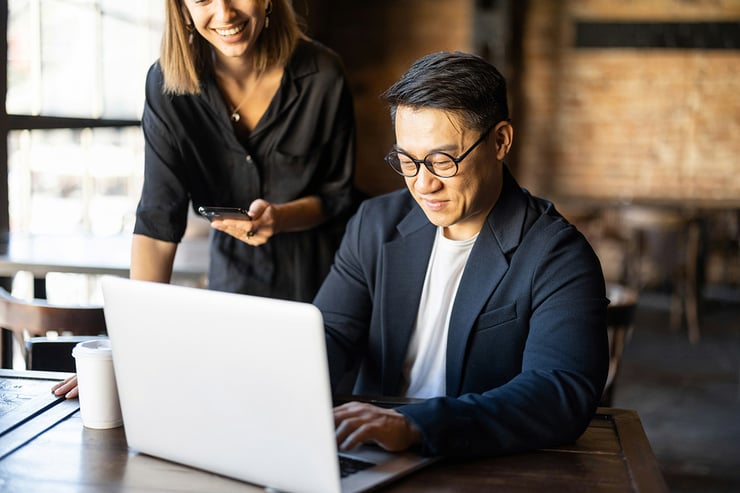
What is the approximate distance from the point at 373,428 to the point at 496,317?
472 mm

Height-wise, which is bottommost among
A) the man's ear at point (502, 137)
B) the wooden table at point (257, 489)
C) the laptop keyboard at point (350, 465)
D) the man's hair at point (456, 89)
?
the wooden table at point (257, 489)

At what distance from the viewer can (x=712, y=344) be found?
6.17m

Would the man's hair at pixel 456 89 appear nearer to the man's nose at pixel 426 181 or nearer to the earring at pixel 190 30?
the man's nose at pixel 426 181

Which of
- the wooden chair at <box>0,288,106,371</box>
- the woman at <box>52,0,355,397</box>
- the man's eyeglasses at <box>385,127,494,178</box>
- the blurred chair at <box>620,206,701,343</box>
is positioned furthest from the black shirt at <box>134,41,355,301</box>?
the blurred chair at <box>620,206,701,343</box>

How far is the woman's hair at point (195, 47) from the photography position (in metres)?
2.10

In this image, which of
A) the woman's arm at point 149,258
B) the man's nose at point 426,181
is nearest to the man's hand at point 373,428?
the man's nose at point 426,181

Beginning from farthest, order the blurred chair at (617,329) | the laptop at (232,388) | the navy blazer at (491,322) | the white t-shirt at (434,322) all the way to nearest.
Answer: the blurred chair at (617,329) → the white t-shirt at (434,322) → the navy blazer at (491,322) → the laptop at (232,388)

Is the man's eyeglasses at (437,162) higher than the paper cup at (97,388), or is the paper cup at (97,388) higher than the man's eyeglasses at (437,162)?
the man's eyeglasses at (437,162)

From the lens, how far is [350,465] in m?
1.29

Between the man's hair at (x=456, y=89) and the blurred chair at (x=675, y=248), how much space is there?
5.04m

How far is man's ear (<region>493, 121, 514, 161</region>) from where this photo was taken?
1727 millimetres

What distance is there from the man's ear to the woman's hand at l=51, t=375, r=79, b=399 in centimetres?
88

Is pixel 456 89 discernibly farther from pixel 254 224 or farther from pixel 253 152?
pixel 253 152

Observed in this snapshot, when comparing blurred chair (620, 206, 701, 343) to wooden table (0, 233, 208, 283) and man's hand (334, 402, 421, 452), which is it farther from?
man's hand (334, 402, 421, 452)
